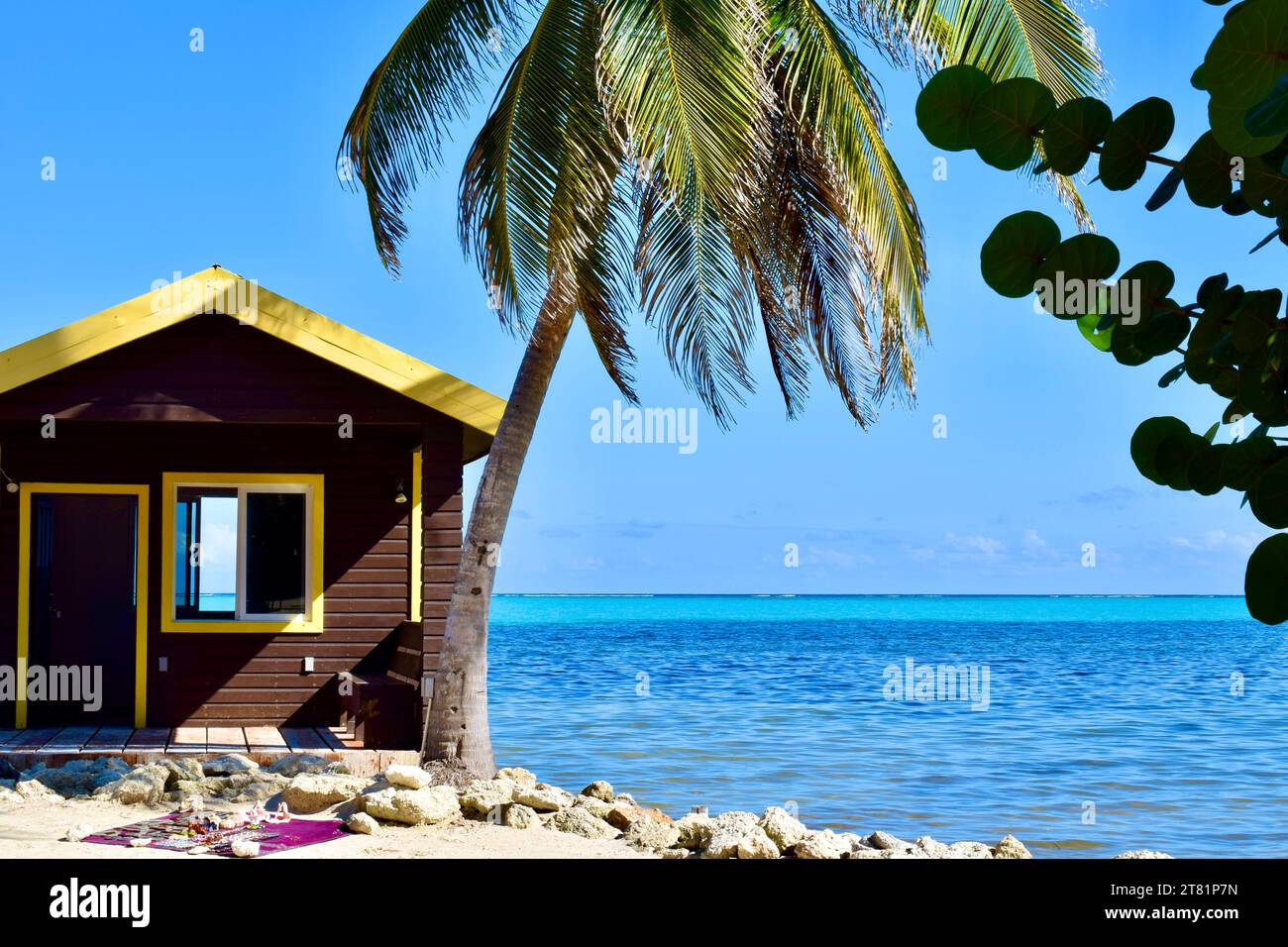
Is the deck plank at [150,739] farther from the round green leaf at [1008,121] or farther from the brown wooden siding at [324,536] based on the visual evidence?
the round green leaf at [1008,121]

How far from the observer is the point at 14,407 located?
913 cm

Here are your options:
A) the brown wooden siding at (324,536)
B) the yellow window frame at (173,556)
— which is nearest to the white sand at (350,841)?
the brown wooden siding at (324,536)

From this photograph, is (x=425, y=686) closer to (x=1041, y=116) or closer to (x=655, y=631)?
(x=1041, y=116)

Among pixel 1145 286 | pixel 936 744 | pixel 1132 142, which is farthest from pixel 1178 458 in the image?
pixel 936 744

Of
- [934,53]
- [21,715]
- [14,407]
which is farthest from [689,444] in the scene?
[21,715]

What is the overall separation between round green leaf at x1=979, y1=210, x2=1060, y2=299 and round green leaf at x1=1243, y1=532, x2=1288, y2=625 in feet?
0.81

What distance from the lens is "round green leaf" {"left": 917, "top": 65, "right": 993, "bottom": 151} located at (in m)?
0.86

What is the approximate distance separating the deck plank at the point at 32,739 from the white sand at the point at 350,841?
4.86 feet

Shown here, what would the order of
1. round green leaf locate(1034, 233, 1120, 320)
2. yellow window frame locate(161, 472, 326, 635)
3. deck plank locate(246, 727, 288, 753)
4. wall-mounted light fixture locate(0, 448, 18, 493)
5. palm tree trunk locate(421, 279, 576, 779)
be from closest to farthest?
round green leaf locate(1034, 233, 1120, 320) < palm tree trunk locate(421, 279, 576, 779) < deck plank locate(246, 727, 288, 753) < wall-mounted light fixture locate(0, 448, 18, 493) < yellow window frame locate(161, 472, 326, 635)

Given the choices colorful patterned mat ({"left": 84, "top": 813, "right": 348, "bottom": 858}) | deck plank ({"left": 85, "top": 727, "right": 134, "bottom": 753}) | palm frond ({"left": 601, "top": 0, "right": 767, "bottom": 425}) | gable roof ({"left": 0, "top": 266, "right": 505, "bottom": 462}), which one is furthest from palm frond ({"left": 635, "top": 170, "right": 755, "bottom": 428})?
deck plank ({"left": 85, "top": 727, "right": 134, "bottom": 753})

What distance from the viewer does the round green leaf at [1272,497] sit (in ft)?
2.55

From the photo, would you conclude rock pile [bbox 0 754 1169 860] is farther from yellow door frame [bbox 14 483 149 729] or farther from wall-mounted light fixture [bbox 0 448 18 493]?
wall-mounted light fixture [bbox 0 448 18 493]

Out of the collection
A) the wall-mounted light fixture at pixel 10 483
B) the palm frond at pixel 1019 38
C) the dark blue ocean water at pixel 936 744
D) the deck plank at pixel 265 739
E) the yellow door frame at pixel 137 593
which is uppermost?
the palm frond at pixel 1019 38

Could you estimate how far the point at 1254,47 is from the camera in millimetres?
719
